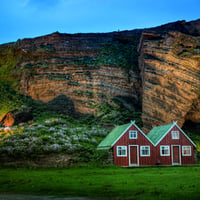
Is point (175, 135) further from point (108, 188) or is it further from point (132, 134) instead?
point (108, 188)

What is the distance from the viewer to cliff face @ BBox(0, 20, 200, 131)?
229 feet

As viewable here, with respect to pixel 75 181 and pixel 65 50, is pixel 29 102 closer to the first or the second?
pixel 65 50

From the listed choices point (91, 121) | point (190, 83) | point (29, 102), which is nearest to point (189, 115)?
point (190, 83)

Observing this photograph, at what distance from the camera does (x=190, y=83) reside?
68.8 meters

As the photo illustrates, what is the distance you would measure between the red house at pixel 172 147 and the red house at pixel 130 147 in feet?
4.93

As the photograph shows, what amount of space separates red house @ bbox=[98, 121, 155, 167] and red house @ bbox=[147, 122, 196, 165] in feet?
4.93

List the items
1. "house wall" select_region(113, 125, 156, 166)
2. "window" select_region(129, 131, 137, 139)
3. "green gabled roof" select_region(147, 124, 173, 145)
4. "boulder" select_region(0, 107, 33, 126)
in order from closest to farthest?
"house wall" select_region(113, 125, 156, 166), "window" select_region(129, 131, 137, 139), "green gabled roof" select_region(147, 124, 173, 145), "boulder" select_region(0, 107, 33, 126)

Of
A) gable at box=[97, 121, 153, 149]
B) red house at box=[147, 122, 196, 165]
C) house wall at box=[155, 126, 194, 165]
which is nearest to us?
gable at box=[97, 121, 153, 149]

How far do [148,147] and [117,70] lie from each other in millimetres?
40674

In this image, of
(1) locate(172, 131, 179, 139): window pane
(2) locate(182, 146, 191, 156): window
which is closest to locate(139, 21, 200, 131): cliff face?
(2) locate(182, 146, 191, 156): window

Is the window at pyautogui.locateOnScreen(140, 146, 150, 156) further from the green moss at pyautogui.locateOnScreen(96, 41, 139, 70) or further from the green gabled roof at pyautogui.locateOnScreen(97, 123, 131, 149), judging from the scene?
the green moss at pyautogui.locateOnScreen(96, 41, 139, 70)

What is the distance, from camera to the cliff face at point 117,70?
69.9m

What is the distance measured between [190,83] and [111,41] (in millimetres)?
37132

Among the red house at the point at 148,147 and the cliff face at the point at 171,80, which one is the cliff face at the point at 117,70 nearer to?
the cliff face at the point at 171,80
